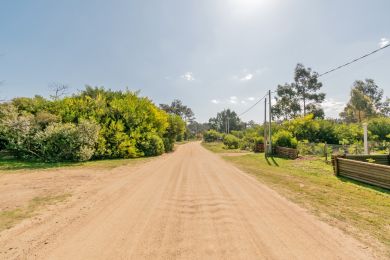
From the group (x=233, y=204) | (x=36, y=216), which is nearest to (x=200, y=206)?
(x=233, y=204)

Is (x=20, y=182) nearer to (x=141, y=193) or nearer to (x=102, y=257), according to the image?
(x=141, y=193)

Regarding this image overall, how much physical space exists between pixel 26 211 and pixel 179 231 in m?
A: 4.52

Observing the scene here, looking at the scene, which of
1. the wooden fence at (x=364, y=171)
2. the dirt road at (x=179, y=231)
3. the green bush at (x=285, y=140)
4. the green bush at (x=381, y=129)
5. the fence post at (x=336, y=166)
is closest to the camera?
the dirt road at (x=179, y=231)

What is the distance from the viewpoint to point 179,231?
15.1 feet

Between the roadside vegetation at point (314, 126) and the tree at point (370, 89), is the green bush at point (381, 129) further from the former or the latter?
the tree at point (370, 89)

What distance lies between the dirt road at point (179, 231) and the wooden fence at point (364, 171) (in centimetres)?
531

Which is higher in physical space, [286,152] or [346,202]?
[286,152]

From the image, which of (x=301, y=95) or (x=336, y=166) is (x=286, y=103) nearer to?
(x=301, y=95)

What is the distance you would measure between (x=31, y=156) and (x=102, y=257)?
19.2 m

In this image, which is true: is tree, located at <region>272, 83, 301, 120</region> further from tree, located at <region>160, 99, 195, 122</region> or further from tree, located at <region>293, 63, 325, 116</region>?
tree, located at <region>160, 99, 195, 122</region>

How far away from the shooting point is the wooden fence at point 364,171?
9.09 m

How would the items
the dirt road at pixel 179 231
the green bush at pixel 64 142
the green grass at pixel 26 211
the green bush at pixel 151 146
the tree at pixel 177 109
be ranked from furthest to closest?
the tree at pixel 177 109 < the green bush at pixel 151 146 < the green bush at pixel 64 142 < the green grass at pixel 26 211 < the dirt road at pixel 179 231

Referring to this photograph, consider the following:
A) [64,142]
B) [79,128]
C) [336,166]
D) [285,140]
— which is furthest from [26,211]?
[285,140]

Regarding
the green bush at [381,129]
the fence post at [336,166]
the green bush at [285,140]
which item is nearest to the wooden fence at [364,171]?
the fence post at [336,166]
